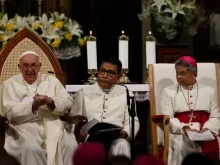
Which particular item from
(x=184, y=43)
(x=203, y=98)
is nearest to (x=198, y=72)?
(x=203, y=98)

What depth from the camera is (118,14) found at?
7.96 m

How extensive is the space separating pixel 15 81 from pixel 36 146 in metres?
0.75

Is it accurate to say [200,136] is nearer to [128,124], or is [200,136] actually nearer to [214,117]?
[214,117]

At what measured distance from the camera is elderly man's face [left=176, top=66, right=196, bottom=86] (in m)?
4.92

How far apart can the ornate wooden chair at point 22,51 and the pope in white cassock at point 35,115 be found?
210mm

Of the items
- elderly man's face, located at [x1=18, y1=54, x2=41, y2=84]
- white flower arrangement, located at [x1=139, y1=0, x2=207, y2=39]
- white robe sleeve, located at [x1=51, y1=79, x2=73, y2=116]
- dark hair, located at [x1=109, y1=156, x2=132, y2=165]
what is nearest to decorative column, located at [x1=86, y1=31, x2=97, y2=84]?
→ white robe sleeve, located at [x1=51, y1=79, x2=73, y2=116]

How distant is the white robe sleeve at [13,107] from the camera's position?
472 cm

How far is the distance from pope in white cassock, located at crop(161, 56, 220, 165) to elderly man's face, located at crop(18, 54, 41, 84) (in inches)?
46.2

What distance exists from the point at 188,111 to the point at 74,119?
1.02 m

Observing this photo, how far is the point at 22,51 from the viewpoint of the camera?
531 centimetres

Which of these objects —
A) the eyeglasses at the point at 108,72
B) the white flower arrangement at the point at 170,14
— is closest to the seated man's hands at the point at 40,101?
the eyeglasses at the point at 108,72

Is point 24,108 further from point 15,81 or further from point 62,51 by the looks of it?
point 62,51

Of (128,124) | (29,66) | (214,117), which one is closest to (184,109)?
(214,117)

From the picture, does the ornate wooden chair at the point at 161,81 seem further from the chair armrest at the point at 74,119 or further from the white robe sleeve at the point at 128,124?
the chair armrest at the point at 74,119
